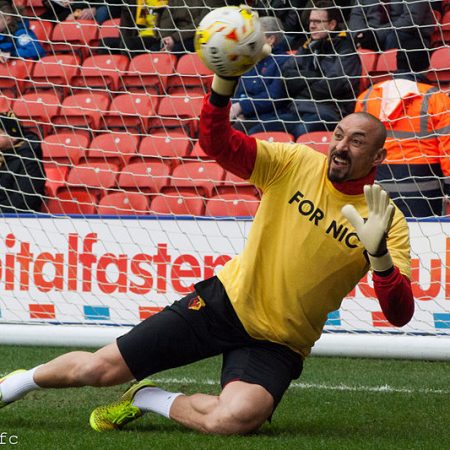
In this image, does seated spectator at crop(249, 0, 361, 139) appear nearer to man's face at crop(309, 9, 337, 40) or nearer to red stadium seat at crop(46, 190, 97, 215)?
man's face at crop(309, 9, 337, 40)

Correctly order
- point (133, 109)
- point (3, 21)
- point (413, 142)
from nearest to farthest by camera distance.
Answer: point (413, 142)
point (133, 109)
point (3, 21)

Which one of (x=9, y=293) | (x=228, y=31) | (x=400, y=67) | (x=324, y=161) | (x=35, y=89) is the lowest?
(x=9, y=293)

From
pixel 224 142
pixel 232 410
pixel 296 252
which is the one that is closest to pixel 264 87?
pixel 296 252

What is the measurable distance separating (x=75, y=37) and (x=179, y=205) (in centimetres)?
223

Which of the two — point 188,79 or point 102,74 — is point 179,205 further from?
point 102,74

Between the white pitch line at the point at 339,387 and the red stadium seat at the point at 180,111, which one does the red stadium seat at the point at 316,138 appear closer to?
the red stadium seat at the point at 180,111

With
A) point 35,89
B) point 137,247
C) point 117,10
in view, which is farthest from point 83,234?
point 117,10

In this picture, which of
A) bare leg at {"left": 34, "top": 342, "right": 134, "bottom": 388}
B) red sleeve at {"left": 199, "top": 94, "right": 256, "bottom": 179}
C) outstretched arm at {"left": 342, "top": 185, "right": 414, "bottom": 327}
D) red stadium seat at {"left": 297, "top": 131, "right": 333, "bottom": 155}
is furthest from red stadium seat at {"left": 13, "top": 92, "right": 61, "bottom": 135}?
outstretched arm at {"left": 342, "top": 185, "right": 414, "bottom": 327}

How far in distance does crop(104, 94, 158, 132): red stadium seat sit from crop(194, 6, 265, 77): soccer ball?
509 cm

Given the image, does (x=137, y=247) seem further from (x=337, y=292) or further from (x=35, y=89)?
(x=337, y=292)

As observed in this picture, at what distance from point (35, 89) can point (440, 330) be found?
4449mm

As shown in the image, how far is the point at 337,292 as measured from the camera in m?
5.25

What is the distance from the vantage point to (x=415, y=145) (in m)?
8.14

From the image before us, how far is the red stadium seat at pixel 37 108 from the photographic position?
990 cm
